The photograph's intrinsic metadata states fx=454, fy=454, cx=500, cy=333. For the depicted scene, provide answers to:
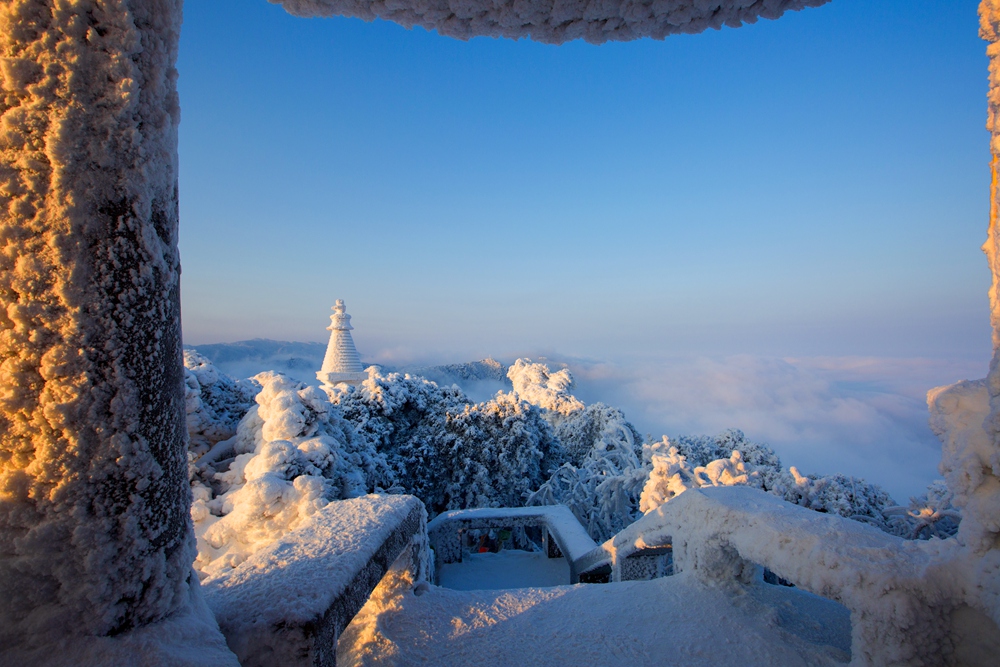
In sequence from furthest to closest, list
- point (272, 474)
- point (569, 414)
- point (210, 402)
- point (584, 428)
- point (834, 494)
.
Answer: point (569, 414) → point (584, 428) → point (210, 402) → point (834, 494) → point (272, 474)

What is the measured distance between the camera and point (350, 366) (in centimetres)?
1456

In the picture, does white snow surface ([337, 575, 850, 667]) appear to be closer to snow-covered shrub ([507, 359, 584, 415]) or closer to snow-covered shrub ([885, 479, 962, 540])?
snow-covered shrub ([885, 479, 962, 540])

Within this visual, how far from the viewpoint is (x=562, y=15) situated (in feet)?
6.83

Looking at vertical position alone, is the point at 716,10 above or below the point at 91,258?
above

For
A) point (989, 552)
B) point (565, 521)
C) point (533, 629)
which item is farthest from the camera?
point (565, 521)

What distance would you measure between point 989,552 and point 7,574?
3.35 meters

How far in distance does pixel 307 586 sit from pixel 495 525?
5613 mm

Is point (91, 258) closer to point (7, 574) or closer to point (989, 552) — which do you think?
point (7, 574)

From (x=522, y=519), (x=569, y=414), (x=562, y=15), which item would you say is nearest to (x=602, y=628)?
(x=562, y=15)

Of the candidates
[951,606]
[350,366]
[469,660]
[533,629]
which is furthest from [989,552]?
[350,366]

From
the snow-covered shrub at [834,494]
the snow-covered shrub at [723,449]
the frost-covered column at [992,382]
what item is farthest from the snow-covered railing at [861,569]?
the snow-covered shrub at [723,449]

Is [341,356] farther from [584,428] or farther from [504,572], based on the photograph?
[504,572]

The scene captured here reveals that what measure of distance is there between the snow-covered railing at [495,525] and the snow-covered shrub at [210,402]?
3.45 meters

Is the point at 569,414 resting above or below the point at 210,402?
below
